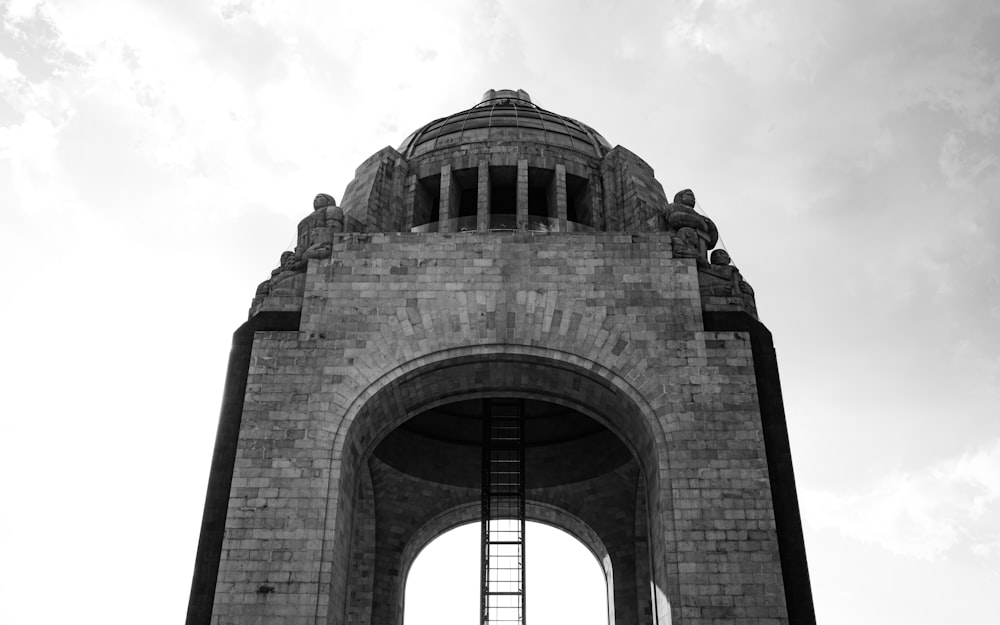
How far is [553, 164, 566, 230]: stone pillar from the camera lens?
2219 cm

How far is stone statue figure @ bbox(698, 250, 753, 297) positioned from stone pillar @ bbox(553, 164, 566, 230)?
4324 millimetres

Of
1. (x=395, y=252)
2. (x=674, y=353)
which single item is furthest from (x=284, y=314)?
(x=674, y=353)

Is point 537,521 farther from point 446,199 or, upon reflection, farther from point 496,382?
point 446,199

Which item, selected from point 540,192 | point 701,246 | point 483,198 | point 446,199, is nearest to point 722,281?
point 701,246

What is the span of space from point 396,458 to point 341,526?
7680mm

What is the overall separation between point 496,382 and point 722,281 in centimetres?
523

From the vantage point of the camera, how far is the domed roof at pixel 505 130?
79.7 feet

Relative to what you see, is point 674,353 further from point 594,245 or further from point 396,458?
point 396,458

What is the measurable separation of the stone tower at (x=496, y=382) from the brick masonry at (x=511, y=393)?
4cm

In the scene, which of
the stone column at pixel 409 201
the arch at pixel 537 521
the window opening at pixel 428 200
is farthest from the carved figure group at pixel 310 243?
the arch at pixel 537 521

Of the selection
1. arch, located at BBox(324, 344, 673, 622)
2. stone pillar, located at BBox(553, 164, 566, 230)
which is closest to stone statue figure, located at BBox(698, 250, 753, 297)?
arch, located at BBox(324, 344, 673, 622)

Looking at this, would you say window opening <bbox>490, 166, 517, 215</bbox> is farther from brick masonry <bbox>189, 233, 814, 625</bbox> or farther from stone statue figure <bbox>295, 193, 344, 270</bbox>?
brick masonry <bbox>189, 233, 814, 625</bbox>

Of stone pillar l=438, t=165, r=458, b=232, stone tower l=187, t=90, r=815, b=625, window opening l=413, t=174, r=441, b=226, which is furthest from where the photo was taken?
window opening l=413, t=174, r=441, b=226

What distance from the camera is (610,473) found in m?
23.7
